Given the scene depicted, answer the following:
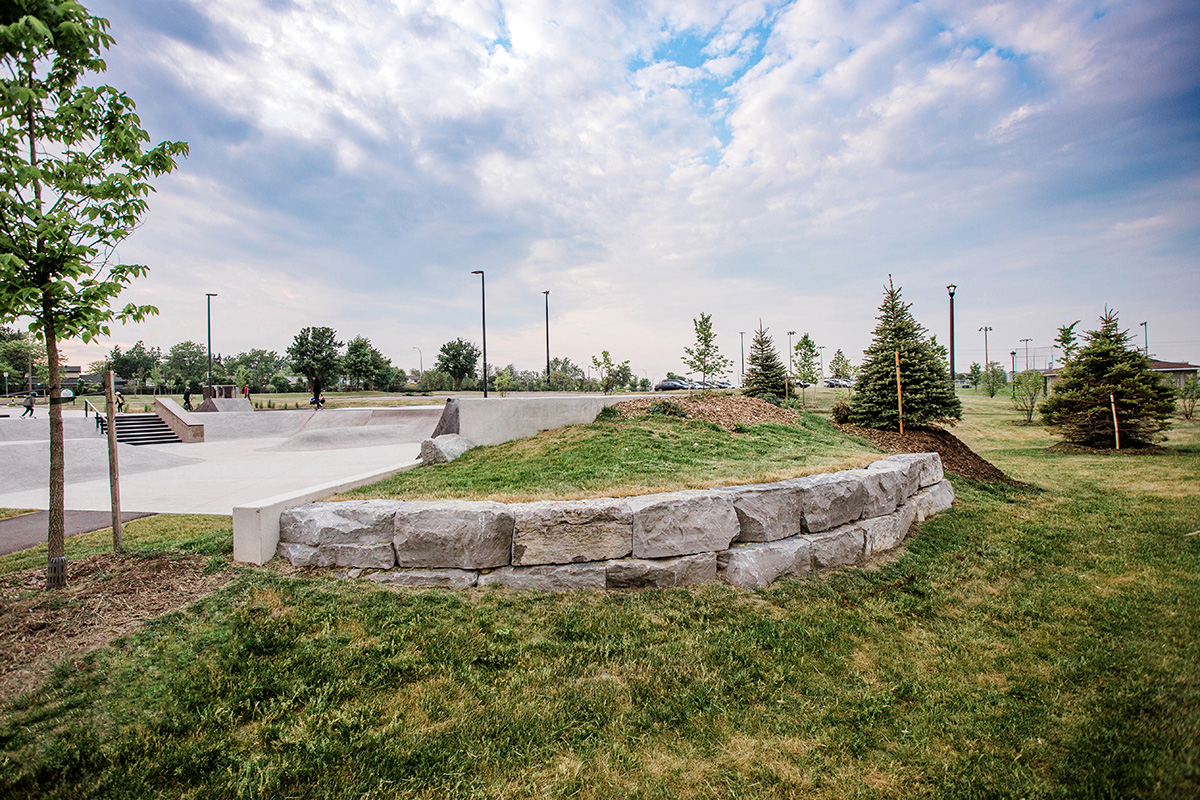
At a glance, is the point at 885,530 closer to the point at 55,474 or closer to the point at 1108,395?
the point at 55,474

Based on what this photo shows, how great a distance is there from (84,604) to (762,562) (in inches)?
186

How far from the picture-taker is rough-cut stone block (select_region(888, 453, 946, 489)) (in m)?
6.32

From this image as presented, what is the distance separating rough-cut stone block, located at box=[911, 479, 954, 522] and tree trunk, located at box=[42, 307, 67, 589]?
25.8ft

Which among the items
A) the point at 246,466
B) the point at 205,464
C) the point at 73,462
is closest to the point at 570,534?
the point at 246,466

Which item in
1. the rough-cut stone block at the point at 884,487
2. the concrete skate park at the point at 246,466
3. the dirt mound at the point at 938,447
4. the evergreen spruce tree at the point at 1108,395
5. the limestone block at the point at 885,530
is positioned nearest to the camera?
the limestone block at the point at 885,530

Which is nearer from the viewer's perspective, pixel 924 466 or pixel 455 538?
pixel 455 538

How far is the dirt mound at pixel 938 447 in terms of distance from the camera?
8.85 metres

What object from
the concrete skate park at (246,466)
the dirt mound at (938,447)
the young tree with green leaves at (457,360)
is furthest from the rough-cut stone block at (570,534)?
the young tree with green leaves at (457,360)

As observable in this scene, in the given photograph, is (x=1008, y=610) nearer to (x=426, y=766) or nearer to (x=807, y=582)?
(x=807, y=582)

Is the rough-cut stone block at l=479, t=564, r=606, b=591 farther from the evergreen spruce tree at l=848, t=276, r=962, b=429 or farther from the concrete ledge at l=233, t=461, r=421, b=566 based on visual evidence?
the evergreen spruce tree at l=848, t=276, r=962, b=429

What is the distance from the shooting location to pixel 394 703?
8.44 ft

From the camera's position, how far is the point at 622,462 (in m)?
6.03

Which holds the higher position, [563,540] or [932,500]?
[563,540]

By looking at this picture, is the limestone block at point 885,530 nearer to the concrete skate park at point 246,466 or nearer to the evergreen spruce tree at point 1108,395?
the concrete skate park at point 246,466
